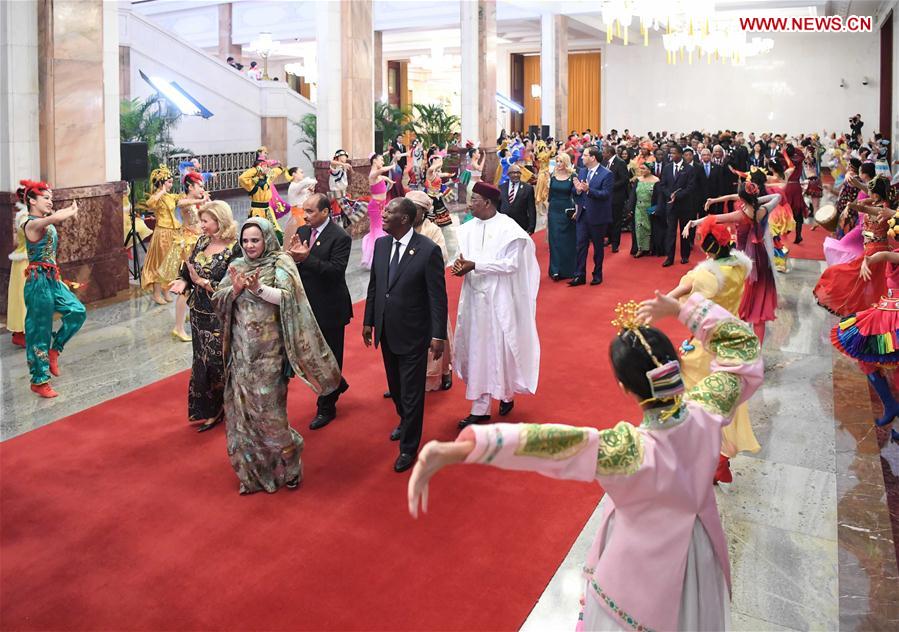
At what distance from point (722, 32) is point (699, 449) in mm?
20380

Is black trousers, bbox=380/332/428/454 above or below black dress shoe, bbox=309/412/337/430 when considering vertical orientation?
above

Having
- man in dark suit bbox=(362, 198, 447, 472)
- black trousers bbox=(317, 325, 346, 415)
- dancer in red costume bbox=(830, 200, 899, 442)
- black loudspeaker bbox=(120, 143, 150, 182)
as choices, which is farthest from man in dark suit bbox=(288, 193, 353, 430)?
black loudspeaker bbox=(120, 143, 150, 182)

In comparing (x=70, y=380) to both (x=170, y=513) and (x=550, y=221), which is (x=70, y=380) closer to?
(x=170, y=513)

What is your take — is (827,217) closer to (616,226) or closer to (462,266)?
(462,266)

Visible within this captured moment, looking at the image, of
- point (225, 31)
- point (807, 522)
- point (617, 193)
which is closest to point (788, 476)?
point (807, 522)

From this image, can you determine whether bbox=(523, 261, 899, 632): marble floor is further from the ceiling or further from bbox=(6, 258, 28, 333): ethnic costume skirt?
the ceiling

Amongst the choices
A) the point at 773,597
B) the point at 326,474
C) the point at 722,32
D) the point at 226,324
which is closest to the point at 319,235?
the point at 226,324

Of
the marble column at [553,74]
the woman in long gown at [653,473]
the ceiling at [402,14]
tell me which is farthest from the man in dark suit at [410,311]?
the marble column at [553,74]

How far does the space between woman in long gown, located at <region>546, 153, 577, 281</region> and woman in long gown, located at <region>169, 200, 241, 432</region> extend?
5.75 m

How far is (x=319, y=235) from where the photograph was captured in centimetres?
551

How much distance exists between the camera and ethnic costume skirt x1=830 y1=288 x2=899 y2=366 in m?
5.03

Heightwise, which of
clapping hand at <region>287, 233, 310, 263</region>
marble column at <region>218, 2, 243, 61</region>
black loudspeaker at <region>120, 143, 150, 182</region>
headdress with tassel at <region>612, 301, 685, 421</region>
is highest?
marble column at <region>218, 2, 243, 61</region>

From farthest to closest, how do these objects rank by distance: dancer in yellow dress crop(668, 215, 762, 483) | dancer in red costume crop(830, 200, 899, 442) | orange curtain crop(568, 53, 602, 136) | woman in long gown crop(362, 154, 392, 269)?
orange curtain crop(568, 53, 602, 136) → woman in long gown crop(362, 154, 392, 269) → dancer in red costume crop(830, 200, 899, 442) → dancer in yellow dress crop(668, 215, 762, 483)

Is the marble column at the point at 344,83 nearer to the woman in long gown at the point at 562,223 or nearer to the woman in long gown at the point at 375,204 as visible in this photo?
the woman in long gown at the point at 375,204
